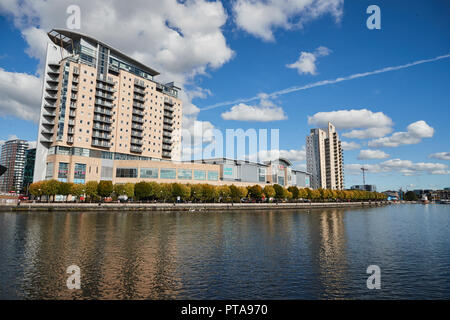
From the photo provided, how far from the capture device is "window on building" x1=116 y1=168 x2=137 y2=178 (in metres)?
127

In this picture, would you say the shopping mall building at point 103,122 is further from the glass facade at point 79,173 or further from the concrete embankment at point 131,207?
the concrete embankment at point 131,207

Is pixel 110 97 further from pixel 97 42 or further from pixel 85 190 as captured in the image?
pixel 85 190

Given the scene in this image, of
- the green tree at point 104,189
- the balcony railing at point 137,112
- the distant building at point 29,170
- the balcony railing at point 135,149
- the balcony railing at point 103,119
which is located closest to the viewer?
the green tree at point 104,189

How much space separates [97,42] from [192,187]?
257 feet

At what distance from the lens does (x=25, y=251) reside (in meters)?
29.9

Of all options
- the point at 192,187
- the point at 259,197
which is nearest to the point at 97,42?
the point at 192,187

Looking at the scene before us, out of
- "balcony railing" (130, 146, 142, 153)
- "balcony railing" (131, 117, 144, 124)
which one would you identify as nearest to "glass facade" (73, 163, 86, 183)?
"balcony railing" (130, 146, 142, 153)

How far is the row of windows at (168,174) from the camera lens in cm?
12744

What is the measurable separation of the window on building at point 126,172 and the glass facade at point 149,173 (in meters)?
3.54

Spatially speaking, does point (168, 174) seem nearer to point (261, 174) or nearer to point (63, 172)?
point (63, 172)

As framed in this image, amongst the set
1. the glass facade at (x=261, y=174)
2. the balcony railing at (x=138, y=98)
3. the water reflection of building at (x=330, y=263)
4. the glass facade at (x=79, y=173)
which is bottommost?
the water reflection of building at (x=330, y=263)

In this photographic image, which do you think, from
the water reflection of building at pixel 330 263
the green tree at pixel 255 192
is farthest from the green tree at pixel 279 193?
the water reflection of building at pixel 330 263

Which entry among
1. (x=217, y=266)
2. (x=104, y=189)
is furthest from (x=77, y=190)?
(x=217, y=266)
